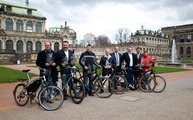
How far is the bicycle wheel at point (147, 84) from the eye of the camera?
10.3 metres

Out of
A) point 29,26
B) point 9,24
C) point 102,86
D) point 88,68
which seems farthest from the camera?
point 29,26

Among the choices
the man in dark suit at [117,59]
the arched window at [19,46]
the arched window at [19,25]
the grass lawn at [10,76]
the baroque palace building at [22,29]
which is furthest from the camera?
the arched window at [19,25]

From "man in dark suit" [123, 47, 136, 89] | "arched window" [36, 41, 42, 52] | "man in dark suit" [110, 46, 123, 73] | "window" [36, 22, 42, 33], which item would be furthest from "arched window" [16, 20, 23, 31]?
"man in dark suit" [123, 47, 136, 89]

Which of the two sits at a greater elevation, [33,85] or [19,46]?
[19,46]

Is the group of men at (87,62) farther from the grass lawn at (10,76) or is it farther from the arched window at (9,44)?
the arched window at (9,44)

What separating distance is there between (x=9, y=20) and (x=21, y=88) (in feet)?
196

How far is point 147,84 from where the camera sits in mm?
10547

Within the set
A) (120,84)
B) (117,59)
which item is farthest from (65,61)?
(117,59)

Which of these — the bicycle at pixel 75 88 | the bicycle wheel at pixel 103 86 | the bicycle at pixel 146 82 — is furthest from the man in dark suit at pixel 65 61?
the bicycle at pixel 146 82

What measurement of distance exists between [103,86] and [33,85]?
3.00m

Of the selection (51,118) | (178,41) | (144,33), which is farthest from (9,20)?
(178,41)

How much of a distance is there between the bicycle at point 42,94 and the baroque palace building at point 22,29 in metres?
51.6

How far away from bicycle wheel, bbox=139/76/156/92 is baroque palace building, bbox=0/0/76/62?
1982 inches

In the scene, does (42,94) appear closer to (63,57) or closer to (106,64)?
(63,57)
